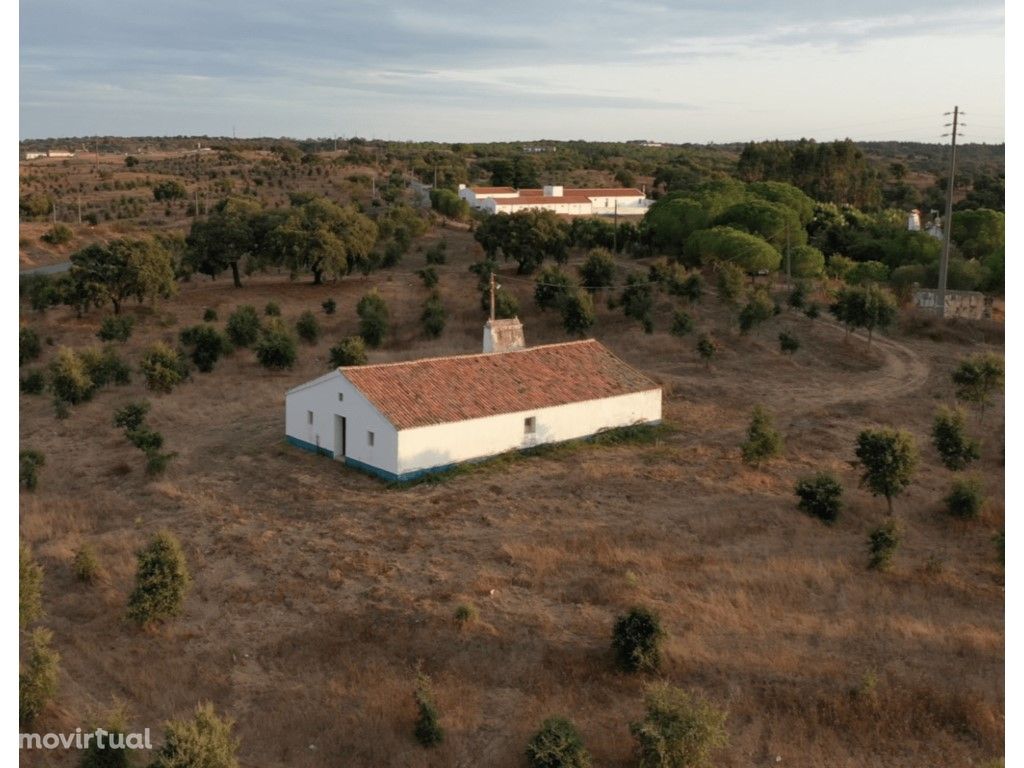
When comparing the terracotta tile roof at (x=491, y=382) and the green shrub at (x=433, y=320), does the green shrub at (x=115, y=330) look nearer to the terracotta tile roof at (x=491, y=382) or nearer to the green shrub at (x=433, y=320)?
the green shrub at (x=433, y=320)

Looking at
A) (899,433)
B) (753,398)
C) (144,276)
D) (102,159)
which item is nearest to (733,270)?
(753,398)

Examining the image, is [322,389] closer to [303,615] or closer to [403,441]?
[403,441]

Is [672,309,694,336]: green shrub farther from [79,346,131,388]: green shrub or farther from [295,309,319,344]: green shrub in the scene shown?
[79,346,131,388]: green shrub

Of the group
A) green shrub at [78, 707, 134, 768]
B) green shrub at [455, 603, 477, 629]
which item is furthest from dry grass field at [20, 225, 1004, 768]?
green shrub at [78, 707, 134, 768]

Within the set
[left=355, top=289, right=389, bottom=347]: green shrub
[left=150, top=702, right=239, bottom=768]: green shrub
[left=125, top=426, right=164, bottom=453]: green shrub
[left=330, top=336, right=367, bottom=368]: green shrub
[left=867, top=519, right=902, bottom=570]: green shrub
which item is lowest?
[left=150, top=702, right=239, bottom=768]: green shrub

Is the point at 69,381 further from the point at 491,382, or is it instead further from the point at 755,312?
the point at 755,312

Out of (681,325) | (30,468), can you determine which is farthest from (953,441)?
(30,468)

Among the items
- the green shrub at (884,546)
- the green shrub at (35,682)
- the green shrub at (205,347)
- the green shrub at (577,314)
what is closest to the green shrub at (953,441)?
the green shrub at (884,546)
